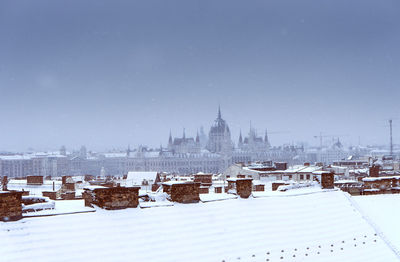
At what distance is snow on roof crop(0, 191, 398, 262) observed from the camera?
1170 centimetres

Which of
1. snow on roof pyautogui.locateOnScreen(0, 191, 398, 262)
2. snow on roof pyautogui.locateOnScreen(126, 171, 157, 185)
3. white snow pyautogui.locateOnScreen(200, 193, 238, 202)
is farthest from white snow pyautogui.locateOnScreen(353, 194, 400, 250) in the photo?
snow on roof pyautogui.locateOnScreen(126, 171, 157, 185)

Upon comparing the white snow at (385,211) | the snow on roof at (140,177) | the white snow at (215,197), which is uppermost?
the white snow at (215,197)

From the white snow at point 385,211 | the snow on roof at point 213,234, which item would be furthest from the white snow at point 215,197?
the white snow at point 385,211

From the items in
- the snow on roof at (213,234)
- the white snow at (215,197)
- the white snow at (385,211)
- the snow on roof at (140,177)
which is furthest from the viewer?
the snow on roof at (140,177)

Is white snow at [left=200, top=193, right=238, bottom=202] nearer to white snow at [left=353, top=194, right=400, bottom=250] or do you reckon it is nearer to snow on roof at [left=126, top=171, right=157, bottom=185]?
white snow at [left=353, top=194, right=400, bottom=250]

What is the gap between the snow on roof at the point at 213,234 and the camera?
38.4ft

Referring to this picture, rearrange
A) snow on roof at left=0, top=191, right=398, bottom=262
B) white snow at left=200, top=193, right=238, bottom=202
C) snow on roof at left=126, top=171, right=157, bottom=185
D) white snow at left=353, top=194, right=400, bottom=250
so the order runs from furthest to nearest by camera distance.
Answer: snow on roof at left=126, top=171, right=157, bottom=185, white snow at left=353, top=194, right=400, bottom=250, white snow at left=200, top=193, right=238, bottom=202, snow on roof at left=0, top=191, right=398, bottom=262

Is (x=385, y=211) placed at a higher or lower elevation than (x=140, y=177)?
higher

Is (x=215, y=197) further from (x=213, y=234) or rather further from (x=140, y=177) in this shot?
(x=140, y=177)

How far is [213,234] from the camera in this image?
45.5 ft

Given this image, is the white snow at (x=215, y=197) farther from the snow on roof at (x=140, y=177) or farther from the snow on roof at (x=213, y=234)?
the snow on roof at (x=140, y=177)

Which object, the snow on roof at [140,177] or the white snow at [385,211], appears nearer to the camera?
the white snow at [385,211]

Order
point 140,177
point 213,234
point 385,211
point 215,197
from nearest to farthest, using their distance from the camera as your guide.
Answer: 1. point 213,234
2. point 215,197
3. point 385,211
4. point 140,177

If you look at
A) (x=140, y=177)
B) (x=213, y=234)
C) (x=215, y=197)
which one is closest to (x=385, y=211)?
(x=215, y=197)
